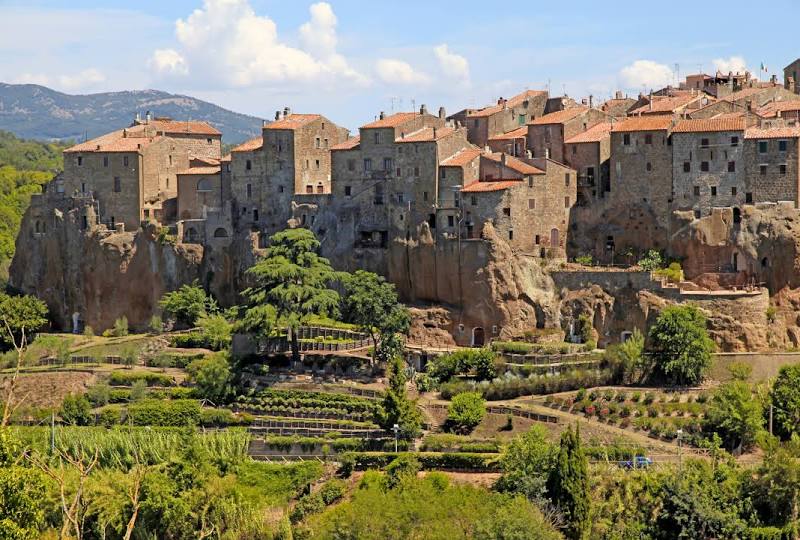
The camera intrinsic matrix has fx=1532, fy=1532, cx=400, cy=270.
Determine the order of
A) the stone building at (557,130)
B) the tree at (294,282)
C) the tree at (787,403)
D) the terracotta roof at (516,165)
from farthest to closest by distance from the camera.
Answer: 1. the stone building at (557,130)
2. the terracotta roof at (516,165)
3. the tree at (294,282)
4. the tree at (787,403)

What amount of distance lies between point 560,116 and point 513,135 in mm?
2647

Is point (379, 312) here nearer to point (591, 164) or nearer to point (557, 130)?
point (591, 164)

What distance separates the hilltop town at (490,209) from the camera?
237 feet

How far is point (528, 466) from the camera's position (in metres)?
59.1

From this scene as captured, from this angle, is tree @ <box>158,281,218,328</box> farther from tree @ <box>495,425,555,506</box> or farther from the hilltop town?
tree @ <box>495,425,555,506</box>

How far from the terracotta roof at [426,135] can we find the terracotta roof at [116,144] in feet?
55.8

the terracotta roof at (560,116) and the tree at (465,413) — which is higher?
the terracotta roof at (560,116)

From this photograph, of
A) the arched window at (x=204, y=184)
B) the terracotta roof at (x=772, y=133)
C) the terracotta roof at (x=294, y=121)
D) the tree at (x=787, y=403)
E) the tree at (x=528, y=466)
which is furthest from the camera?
the arched window at (x=204, y=184)

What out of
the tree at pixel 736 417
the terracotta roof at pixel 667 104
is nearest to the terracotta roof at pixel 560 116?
the terracotta roof at pixel 667 104

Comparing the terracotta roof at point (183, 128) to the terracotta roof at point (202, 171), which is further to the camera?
the terracotta roof at point (183, 128)

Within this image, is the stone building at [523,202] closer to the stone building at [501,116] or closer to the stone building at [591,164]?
the stone building at [591,164]

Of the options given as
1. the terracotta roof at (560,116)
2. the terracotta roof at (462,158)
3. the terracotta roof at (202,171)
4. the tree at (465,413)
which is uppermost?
the terracotta roof at (560,116)

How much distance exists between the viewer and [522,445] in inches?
2376

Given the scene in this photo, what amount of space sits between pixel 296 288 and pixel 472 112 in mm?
17287
